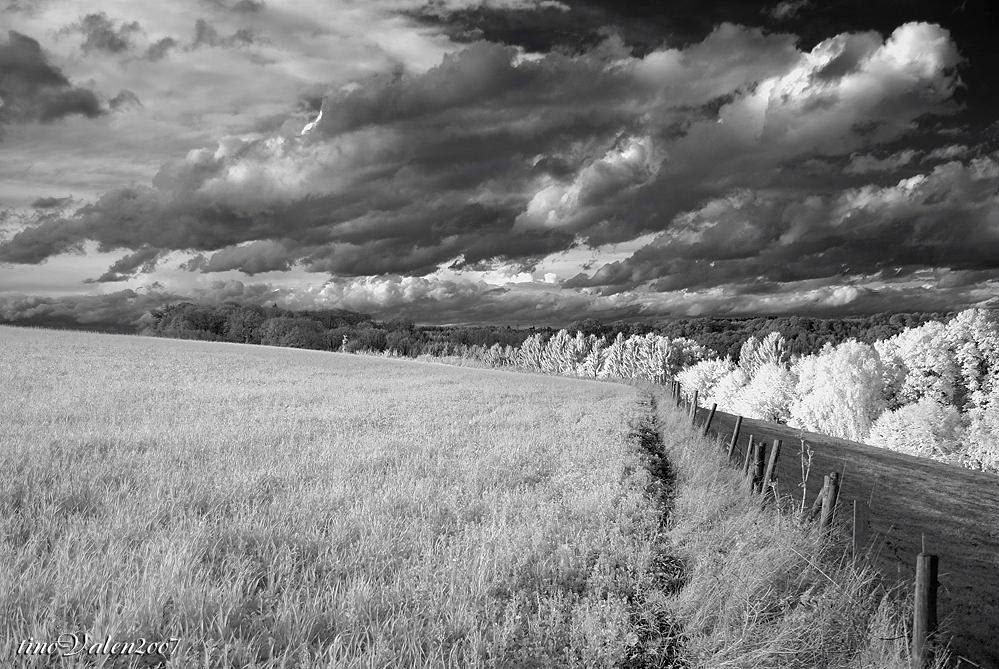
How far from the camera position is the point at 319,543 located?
6.44 m

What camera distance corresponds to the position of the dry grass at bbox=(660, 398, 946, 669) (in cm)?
532

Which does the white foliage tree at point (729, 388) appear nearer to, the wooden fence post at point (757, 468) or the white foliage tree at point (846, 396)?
the white foliage tree at point (846, 396)

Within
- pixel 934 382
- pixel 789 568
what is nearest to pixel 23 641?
pixel 789 568

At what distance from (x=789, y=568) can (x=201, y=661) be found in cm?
653

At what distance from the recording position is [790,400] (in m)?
80.8

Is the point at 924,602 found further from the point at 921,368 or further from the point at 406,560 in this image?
the point at 921,368

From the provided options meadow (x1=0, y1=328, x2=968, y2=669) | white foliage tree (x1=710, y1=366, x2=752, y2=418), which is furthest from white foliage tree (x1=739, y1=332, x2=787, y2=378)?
meadow (x1=0, y1=328, x2=968, y2=669)

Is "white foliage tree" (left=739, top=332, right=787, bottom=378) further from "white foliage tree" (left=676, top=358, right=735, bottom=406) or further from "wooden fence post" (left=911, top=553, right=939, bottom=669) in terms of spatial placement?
"wooden fence post" (left=911, top=553, right=939, bottom=669)

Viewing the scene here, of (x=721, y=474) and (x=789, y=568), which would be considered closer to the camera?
(x=789, y=568)

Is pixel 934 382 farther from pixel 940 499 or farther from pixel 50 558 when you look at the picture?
pixel 50 558

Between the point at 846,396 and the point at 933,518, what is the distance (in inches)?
2235

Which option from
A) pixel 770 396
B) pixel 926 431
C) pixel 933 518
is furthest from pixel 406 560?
pixel 770 396

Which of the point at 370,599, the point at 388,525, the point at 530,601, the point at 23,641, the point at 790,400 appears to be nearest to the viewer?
the point at 23,641

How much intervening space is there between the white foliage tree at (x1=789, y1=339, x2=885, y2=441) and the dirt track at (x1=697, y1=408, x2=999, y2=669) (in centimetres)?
4146
